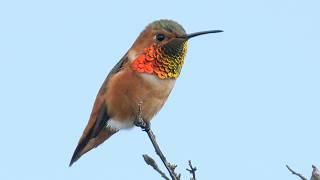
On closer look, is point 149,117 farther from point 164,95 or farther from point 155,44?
point 155,44

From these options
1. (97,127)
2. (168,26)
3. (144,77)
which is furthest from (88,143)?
(168,26)

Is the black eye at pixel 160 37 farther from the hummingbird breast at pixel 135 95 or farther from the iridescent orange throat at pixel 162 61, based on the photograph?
the hummingbird breast at pixel 135 95

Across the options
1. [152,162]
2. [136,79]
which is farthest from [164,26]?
[152,162]

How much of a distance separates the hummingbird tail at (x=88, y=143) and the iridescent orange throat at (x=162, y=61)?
3.13 ft

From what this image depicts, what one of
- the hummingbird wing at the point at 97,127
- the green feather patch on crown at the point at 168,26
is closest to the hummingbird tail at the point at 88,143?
the hummingbird wing at the point at 97,127

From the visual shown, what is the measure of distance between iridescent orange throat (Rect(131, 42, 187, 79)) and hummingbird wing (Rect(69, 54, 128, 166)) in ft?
0.99

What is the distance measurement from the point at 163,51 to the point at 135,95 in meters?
0.63

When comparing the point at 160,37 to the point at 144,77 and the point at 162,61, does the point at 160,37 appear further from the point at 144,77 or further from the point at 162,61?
the point at 144,77

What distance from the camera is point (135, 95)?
662 centimetres

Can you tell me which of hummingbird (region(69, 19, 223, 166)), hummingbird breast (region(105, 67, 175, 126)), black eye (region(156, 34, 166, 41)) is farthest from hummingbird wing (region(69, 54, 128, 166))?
black eye (region(156, 34, 166, 41))

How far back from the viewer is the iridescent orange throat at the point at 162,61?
676 cm

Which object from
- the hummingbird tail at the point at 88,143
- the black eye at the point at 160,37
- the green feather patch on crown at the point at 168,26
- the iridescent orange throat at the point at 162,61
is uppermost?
the green feather patch on crown at the point at 168,26

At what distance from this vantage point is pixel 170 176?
4078 millimetres

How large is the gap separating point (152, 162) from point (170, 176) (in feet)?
0.76
